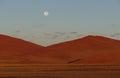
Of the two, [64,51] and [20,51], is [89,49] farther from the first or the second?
[20,51]

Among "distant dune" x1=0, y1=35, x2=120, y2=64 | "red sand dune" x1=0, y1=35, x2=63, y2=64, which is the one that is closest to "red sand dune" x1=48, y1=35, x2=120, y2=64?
"distant dune" x1=0, y1=35, x2=120, y2=64

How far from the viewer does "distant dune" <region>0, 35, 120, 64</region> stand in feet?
424

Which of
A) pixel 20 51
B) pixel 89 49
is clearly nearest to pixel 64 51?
pixel 89 49

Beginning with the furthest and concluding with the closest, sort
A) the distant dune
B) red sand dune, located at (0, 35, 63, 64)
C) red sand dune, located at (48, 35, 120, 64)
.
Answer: red sand dune, located at (0, 35, 63, 64) → the distant dune → red sand dune, located at (48, 35, 120, 64)

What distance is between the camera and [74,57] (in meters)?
134

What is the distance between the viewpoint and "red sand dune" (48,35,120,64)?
414 ft

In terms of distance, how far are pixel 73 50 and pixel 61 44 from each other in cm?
1241

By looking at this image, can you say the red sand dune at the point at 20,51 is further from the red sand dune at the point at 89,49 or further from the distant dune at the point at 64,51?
the red sand dune at the point at 89,49

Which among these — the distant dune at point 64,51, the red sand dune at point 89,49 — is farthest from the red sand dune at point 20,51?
the red sand dune at point 89,49

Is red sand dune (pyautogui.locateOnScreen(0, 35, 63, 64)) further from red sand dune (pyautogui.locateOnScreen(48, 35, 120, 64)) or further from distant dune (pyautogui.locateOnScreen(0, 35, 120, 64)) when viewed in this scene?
red sand dune (pyautogui.locateOnScreen(48, 35, 120, 64))

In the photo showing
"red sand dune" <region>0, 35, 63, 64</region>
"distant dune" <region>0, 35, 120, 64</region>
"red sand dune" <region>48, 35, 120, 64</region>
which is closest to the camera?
"red sand dune" <region>48, 35, 120, 64</region>

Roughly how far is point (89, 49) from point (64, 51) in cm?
830

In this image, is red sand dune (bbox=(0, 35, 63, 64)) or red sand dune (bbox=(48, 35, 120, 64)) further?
red sand dune (bbox=(0, 35, 63, 64))

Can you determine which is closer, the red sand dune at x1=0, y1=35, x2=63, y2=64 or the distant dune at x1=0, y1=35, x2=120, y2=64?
the distant dune at x1=0, y1=35, x2=120, y2=64
